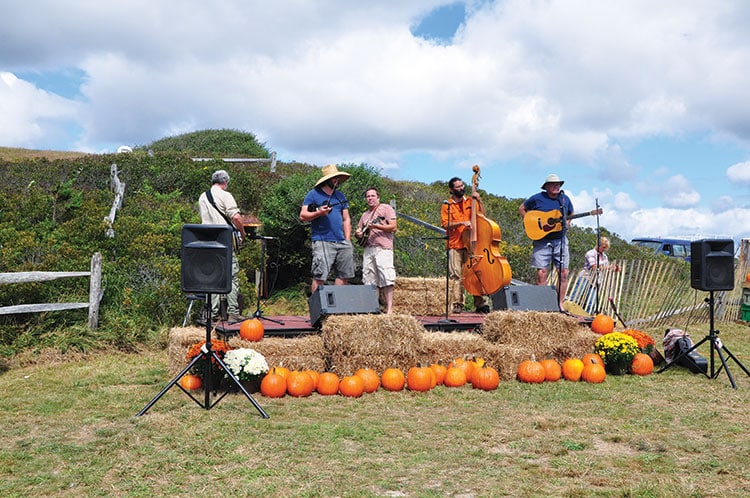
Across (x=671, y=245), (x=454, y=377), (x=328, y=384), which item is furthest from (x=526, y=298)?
(x=671, y=245)

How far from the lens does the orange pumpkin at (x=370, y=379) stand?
6312mm

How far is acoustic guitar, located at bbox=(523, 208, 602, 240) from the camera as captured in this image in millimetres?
8258

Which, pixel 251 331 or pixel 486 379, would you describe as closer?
pixel 486 379

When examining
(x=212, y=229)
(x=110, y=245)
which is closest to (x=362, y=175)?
(x=110, y=245)

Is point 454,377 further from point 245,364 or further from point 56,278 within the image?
point 56,278

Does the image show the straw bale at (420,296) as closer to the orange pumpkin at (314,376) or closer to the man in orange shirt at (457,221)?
the man in orange shirt at (457,221)

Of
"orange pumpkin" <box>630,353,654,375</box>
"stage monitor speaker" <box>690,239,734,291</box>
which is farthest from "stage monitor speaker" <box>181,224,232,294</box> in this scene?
"stage monitor speaker" <box>690,239,734,291</box>

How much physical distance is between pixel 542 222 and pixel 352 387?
3.52 meters

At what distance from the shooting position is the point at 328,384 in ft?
20.4

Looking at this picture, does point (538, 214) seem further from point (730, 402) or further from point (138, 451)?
point (138, 451)

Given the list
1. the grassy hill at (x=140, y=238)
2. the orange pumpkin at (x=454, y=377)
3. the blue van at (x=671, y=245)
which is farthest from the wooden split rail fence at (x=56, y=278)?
the blue van at (x=671, y=245)

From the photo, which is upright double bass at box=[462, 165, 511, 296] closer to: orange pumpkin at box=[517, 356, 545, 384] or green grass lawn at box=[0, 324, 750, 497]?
orange pumpkin at box=[517, 356, 545, 384]

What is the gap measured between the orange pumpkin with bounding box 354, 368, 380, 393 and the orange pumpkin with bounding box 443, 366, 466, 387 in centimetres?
71

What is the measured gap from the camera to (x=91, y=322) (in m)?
8.38
